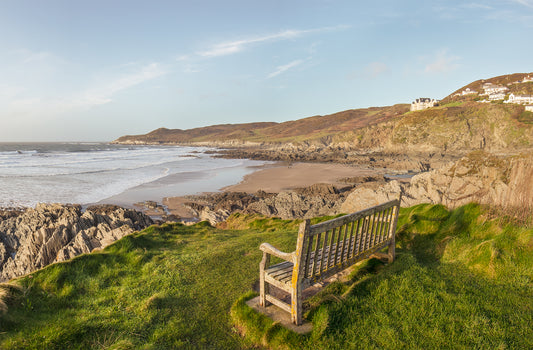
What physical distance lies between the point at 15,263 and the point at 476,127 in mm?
90136

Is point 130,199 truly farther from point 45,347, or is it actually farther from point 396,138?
point 396,138

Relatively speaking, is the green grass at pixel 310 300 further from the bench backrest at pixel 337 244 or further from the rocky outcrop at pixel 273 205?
the rocky outcrop at pixel 273 205

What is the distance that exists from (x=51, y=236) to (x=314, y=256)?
10.7 metres

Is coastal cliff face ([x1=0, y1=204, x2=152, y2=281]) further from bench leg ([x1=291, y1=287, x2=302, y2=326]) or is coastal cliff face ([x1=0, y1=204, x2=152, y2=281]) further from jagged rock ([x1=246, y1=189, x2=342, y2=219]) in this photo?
bench leg ([x1=291, y1=287, x2=302, y2=326])

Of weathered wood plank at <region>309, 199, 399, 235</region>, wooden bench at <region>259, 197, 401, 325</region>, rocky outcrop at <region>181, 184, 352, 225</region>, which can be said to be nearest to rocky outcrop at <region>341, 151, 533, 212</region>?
weathered wood plank at <region>309, 199, 399, 235</region>

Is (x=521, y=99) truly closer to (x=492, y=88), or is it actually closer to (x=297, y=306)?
(x=492, y=88)

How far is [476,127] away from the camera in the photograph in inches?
2817

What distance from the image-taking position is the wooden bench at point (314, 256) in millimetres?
4281

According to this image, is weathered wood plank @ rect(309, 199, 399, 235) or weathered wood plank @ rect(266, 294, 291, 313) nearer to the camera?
weathered wood plank @ rect(309, 199, 399, 235)

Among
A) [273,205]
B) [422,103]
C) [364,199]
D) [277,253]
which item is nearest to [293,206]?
[273,205]

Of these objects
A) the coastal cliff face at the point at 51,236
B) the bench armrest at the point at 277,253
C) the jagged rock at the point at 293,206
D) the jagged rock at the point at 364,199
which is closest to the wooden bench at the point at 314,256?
the bench armrest at the point at 277,253

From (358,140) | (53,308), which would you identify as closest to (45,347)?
(53,308)

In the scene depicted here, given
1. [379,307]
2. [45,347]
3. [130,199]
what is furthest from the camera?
[130,199]

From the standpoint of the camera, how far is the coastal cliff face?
31.9ft
